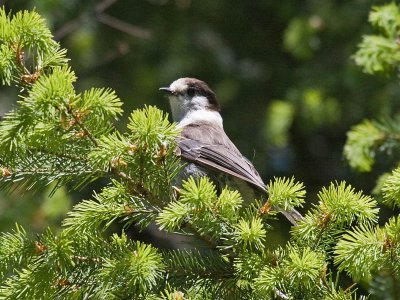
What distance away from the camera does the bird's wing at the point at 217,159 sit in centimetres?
392

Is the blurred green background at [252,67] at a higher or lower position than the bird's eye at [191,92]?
higher

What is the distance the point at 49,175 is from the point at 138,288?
0.54 meters

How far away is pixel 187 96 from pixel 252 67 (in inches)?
56.2

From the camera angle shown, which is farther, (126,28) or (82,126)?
(126,28)

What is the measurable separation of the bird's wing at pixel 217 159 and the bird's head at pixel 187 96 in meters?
1.34

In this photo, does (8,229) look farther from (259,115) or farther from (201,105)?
(259,115)

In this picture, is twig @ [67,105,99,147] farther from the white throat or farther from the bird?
the white throat

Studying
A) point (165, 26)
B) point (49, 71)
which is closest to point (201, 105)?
point (165, 26)

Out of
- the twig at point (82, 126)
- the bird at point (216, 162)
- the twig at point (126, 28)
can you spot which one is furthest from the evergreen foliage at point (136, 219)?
the twig at point (126, 28)

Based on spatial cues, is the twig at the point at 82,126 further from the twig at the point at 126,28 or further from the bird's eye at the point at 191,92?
the twig at the point at 126,28

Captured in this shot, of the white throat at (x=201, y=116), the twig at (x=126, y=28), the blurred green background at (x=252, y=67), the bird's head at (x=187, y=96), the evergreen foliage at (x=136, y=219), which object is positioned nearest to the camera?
the evergreen foliage at (x=136, y=219)

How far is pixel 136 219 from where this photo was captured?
8.75 ft

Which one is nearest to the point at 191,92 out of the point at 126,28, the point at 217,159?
the point at 126,28

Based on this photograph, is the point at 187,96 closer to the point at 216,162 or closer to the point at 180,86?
the point at 180,86
